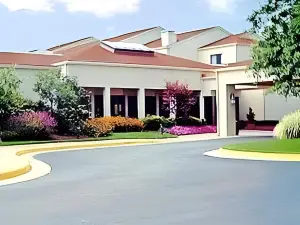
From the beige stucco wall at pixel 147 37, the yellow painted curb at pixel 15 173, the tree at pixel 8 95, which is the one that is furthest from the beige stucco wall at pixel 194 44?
the yellow painted curb at pixel 15 173

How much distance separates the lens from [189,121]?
38031mm

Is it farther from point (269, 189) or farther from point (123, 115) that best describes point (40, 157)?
point (123, 115)

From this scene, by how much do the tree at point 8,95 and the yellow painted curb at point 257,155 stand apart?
1340cm

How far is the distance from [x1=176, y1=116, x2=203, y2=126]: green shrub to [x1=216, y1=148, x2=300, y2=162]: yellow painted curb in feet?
55.3

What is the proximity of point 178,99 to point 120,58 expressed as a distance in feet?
17.6

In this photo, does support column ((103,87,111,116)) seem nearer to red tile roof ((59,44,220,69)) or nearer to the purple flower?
red tile roof ((59,44,220,69))

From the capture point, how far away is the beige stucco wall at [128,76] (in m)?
35.5

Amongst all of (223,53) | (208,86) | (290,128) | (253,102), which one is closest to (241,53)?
(223,53)

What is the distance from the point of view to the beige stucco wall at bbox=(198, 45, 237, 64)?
4891 cm

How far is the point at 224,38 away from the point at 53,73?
25.9 meters

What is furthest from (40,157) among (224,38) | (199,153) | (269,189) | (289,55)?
(224,38)

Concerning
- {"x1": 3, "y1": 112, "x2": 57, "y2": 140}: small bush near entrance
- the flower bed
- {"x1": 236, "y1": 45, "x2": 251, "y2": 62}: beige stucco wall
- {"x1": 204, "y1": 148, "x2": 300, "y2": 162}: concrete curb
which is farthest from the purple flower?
{"x1": 236, "y1": 45, "x2": 251, "y2": 62}: beige stucco wall

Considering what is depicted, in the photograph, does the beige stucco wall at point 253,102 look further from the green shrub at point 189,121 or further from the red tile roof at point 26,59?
the red tile roof at point 26,59

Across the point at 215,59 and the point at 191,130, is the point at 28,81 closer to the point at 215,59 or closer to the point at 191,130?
the point at 191,130
